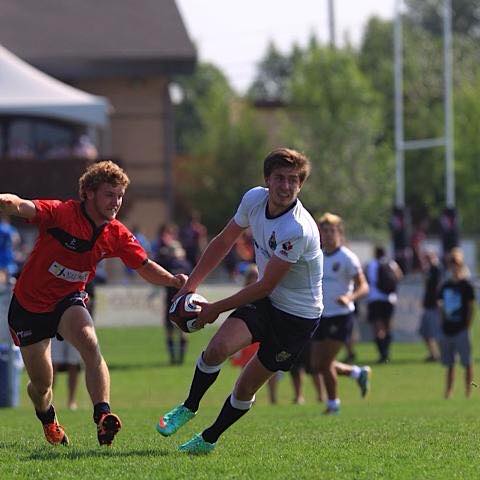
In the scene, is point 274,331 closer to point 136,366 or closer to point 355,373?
point 355,373

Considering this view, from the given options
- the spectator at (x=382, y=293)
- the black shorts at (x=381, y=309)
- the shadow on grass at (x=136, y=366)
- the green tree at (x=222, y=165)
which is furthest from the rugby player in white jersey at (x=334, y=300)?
the green tree at (x=222, y=165)

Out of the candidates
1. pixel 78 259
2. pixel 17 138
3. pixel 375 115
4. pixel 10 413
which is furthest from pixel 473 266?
pixel 78 259

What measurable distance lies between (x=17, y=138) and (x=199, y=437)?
109ft

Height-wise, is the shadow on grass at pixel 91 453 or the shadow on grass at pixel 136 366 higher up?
the shadow on grass at pixel 91 453

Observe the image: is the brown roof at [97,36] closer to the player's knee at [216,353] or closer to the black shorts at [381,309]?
the black shorts at [381,309]

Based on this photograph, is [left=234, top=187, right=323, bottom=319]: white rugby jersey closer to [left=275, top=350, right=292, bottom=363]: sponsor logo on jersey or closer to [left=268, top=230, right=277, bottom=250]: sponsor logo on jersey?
[left=268, top=230, right=277, bottom=250]: sponsor logo on jersey

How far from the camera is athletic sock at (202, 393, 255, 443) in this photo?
28.8 ft

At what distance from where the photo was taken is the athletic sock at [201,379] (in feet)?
28.7

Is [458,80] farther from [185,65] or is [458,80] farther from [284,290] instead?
[284,290]

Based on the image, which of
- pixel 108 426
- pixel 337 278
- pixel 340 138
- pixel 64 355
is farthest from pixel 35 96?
pixel 340 138

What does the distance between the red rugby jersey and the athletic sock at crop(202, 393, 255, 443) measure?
1.37 meters

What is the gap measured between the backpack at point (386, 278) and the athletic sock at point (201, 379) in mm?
16821

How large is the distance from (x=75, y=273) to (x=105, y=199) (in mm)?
572

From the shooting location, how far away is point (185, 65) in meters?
45.4
